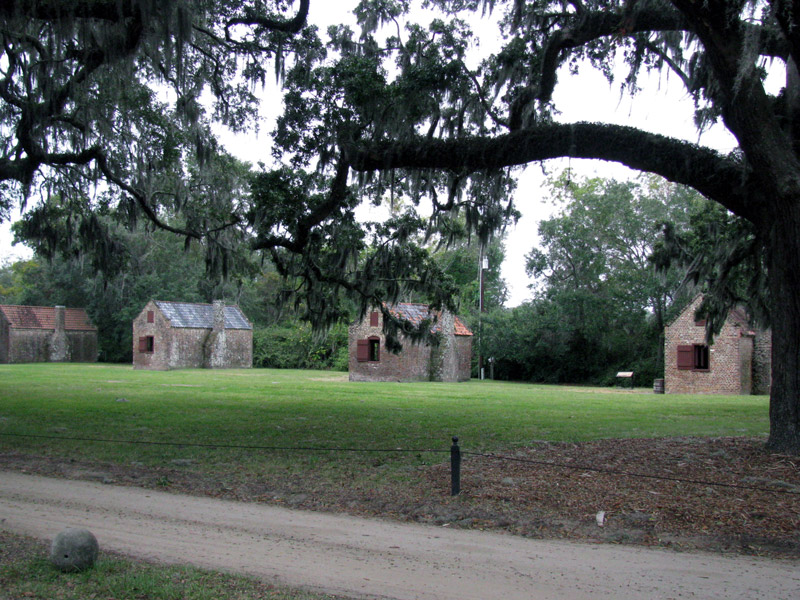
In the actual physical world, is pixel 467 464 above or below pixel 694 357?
below

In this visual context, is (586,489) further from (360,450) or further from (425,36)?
(425,36)

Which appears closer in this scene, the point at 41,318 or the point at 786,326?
the point at 786,326

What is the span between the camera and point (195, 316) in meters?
49.1

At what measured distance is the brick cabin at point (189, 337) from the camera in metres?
47.0

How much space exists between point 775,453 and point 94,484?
9.44 meters

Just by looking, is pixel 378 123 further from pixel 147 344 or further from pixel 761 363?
pixel 147 344

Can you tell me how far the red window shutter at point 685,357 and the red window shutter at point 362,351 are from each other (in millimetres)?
15992

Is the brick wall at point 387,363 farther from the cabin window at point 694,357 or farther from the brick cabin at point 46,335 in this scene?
the brick cabin at point 46,335

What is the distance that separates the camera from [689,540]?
22.5 ft

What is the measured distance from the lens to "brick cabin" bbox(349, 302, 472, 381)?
1483 inches

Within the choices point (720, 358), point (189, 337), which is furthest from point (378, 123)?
point (189, 337)

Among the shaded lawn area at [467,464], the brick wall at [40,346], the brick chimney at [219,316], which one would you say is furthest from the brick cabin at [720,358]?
the brick wall at [40,346]

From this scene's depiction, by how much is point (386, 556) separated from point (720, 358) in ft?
95.1

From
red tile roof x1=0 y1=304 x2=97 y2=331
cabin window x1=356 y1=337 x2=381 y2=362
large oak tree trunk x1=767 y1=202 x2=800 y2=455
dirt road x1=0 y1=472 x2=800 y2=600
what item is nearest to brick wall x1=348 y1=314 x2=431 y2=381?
cabin window x1=356 y1=337 x2=381 y2=362
